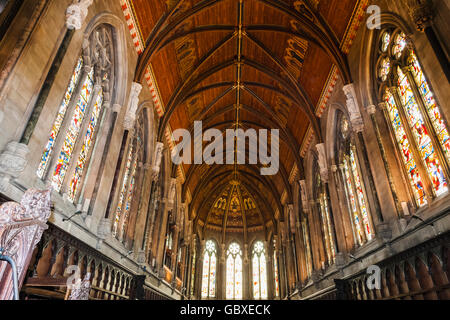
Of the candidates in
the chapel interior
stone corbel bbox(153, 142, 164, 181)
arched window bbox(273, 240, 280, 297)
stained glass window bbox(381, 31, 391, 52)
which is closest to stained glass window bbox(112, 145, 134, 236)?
the chapel interior

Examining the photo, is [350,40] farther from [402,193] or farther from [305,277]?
[305,277]

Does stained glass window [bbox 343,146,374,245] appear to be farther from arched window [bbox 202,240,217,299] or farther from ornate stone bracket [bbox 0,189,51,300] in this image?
arched window [bbox 202,240,217,299]

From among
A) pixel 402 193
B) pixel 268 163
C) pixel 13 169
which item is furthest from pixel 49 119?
pixel 268 163

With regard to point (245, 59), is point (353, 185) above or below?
below

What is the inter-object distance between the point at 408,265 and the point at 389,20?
7.02 m

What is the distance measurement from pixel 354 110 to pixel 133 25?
29.1ft

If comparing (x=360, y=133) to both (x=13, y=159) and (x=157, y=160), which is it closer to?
(x=157, y=160)

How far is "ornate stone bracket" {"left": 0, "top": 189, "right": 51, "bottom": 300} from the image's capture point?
2.79 m

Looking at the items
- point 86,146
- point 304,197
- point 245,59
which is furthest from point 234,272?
point 86,146

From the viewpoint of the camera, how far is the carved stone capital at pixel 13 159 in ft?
16.3

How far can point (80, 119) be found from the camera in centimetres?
838

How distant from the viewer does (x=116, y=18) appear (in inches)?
379

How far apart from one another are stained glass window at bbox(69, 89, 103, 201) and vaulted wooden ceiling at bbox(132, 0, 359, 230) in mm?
2429

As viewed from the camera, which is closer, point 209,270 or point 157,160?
point 157,160
